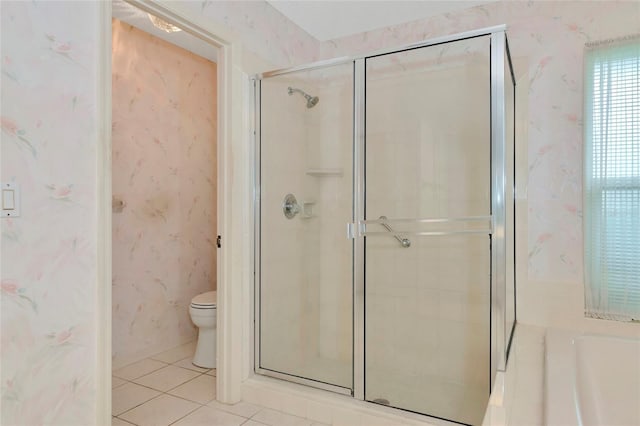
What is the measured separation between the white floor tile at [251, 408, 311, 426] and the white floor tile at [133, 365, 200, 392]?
705 millimetres

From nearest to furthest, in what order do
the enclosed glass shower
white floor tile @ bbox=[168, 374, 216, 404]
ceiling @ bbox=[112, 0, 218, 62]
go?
the enclosed glass shower
white floor tile @ bbox=[168, 374, 216, 404]
ceiling @ bbox=[112, 0, 218, 62]

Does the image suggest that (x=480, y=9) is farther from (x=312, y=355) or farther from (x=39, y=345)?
(x=39, y=345)

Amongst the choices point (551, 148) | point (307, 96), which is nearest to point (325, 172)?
point (307, 96)

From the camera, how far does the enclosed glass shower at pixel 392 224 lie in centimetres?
190

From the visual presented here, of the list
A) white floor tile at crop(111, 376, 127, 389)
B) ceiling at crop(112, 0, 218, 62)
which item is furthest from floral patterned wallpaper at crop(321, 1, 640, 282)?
white floor tile at crop(111, 376, 127, 389)

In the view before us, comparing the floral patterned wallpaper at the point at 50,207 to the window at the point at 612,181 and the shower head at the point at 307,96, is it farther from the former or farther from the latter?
the shower head at the point at 307,96

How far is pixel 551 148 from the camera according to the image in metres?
2.26

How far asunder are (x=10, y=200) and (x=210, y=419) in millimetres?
1413

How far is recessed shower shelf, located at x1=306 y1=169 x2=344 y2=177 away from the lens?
238 centimetres

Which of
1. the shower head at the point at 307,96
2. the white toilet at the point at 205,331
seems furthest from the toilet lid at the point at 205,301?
the shower head at the point at 307,96

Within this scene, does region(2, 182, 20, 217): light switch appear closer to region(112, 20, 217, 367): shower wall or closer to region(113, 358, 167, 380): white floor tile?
region(112, 20, 217, 367): shower wall

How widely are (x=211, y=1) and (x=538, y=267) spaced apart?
2.33 m

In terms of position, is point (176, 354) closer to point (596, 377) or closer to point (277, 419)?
point (277, 419)

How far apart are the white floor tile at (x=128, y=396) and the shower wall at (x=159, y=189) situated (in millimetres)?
437
